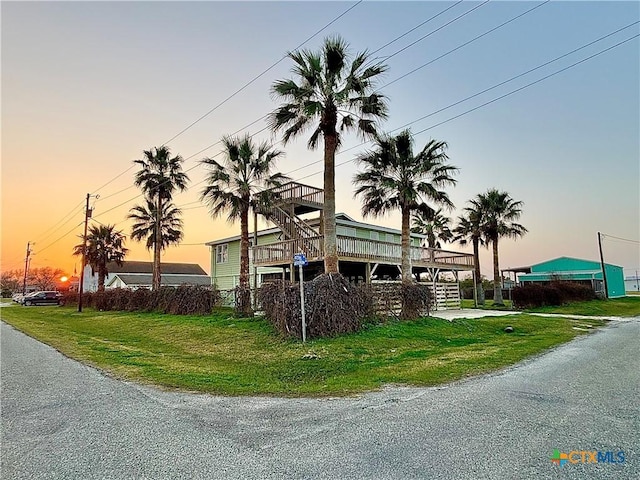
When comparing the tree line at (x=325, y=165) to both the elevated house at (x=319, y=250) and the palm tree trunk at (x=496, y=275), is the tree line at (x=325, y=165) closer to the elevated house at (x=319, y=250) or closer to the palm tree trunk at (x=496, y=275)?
the elevated house at (x=319, y=250)

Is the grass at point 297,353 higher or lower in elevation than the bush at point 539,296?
lower

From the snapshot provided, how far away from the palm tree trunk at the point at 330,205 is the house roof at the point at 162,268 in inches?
1721

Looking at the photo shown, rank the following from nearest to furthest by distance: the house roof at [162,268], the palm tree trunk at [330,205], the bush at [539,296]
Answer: the palm tree trunk at [330,205], the bush at [539,296], the house roof at [162,268]

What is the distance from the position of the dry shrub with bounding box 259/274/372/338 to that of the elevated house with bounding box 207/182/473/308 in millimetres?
4886

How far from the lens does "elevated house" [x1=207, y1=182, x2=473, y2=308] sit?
18422 millimetres

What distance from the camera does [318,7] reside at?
1233 cm

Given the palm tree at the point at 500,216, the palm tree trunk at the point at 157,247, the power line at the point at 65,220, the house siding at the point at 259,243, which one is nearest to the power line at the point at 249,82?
the palm tree trunk at the point at 157,247

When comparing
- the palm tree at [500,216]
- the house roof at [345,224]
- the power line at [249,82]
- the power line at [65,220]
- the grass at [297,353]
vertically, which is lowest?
the grass at [297,353]

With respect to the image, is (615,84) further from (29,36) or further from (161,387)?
(29,36)

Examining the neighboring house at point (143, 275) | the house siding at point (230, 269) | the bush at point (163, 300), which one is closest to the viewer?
the bush at point (163, 300)

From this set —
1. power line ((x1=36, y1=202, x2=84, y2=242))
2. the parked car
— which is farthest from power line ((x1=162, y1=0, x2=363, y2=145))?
the parked car

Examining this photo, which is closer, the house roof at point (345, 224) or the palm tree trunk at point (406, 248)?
the palm tree trunk at point (406, 248)

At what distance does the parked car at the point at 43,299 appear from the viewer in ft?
122

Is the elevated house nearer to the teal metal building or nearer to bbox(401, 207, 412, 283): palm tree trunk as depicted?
bbox(401, 207, 412, 283): palm tree trunk
